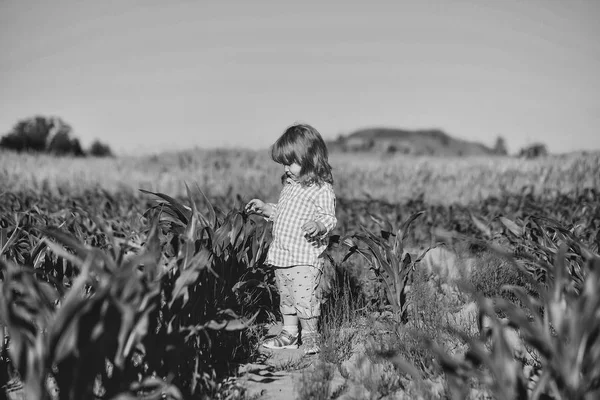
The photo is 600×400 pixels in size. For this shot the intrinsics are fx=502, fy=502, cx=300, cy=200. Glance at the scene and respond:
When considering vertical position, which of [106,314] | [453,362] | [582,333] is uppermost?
[106,314]

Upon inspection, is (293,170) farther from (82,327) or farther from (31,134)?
(31,134)

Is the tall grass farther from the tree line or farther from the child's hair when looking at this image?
the tree line

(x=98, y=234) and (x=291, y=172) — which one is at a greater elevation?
(x=291, y=172)

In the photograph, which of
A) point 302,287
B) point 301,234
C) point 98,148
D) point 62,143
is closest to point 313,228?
point 301,234

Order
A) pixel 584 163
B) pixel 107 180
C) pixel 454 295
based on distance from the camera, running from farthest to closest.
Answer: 1. pixel 107 180
2. pixel 584 163
3. pixel 454 295

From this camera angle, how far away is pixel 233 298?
311cm

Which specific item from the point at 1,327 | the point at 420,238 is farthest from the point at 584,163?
the point at 1,327

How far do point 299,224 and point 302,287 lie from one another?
389 millimetres

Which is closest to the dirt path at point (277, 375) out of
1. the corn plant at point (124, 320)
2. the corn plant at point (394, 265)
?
the corn plant at point (124, 320)

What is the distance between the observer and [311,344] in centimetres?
302

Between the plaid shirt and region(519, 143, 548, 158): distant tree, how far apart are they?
1316 centimetres

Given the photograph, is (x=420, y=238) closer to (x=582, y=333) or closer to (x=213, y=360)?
(x=213, y=360)

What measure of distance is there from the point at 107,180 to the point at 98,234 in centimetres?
933

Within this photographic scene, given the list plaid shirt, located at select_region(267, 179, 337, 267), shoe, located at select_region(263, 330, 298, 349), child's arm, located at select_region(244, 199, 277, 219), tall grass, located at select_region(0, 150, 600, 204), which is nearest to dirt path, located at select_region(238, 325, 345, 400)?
shoe, located at select_region(263, 330, 298, 349)
